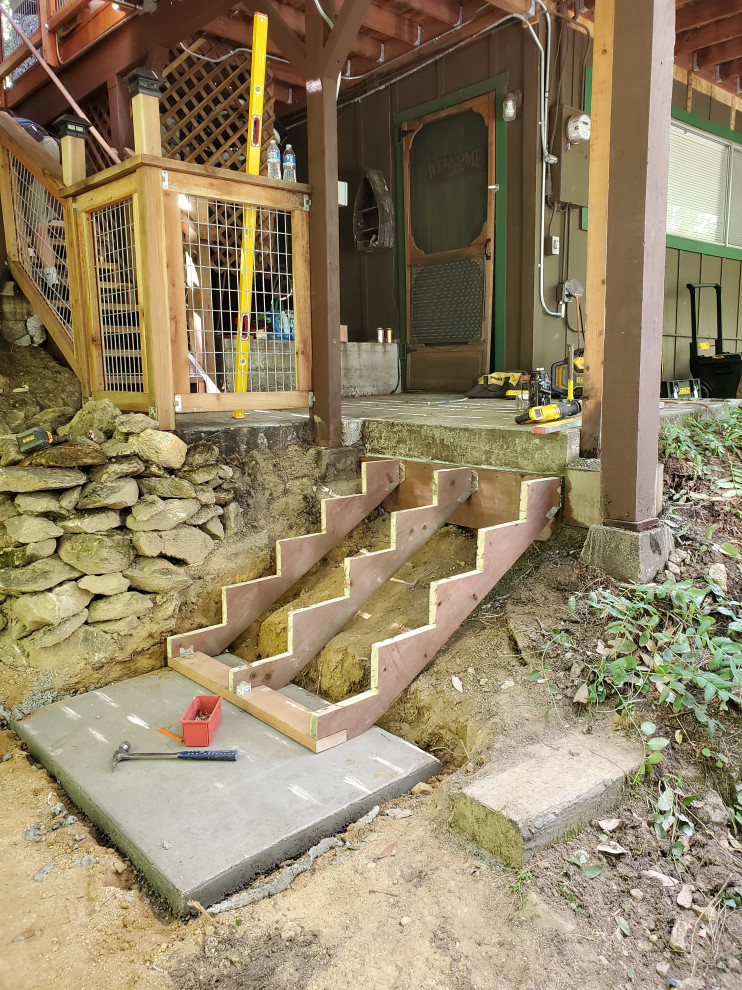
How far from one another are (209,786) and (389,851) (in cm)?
75

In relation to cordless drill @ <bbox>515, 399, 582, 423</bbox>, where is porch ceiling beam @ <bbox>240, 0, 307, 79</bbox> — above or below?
above

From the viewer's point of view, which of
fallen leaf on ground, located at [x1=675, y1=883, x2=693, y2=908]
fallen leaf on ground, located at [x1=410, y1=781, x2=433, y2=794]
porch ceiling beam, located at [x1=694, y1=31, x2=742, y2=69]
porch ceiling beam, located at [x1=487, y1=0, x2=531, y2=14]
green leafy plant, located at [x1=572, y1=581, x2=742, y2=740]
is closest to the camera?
fallen leaf on ground, located at [x1=675, y1=883, x2=693, y2=908]

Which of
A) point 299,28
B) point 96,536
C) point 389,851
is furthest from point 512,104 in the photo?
point 389,851

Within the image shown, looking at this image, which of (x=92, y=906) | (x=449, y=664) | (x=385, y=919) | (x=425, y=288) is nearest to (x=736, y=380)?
(x=425, y=288)

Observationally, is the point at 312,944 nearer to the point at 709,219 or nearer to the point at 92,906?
the point at 92,906

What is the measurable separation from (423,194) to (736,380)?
3.67 m

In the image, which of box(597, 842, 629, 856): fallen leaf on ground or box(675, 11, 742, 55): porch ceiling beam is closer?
box(597, 842, 629, 856): fallen leaf on ground

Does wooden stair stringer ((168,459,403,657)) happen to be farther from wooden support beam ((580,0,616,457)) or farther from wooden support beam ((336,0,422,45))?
wooden support beam ((336,0,422,45))

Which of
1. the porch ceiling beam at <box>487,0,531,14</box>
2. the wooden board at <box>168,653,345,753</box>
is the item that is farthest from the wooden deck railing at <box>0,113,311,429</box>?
the porch ceiling beam at <box>487,0,531,14</box>

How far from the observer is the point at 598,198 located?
2822 mm

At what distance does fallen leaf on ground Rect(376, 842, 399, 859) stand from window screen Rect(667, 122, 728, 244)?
724cm

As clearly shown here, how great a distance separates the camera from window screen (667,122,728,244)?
7.35 meters

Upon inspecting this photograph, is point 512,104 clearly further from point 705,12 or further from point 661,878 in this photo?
point 661,878

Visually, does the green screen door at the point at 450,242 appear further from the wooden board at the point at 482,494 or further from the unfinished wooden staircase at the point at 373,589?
the unfinished wooden staircase at the point at 373,589
